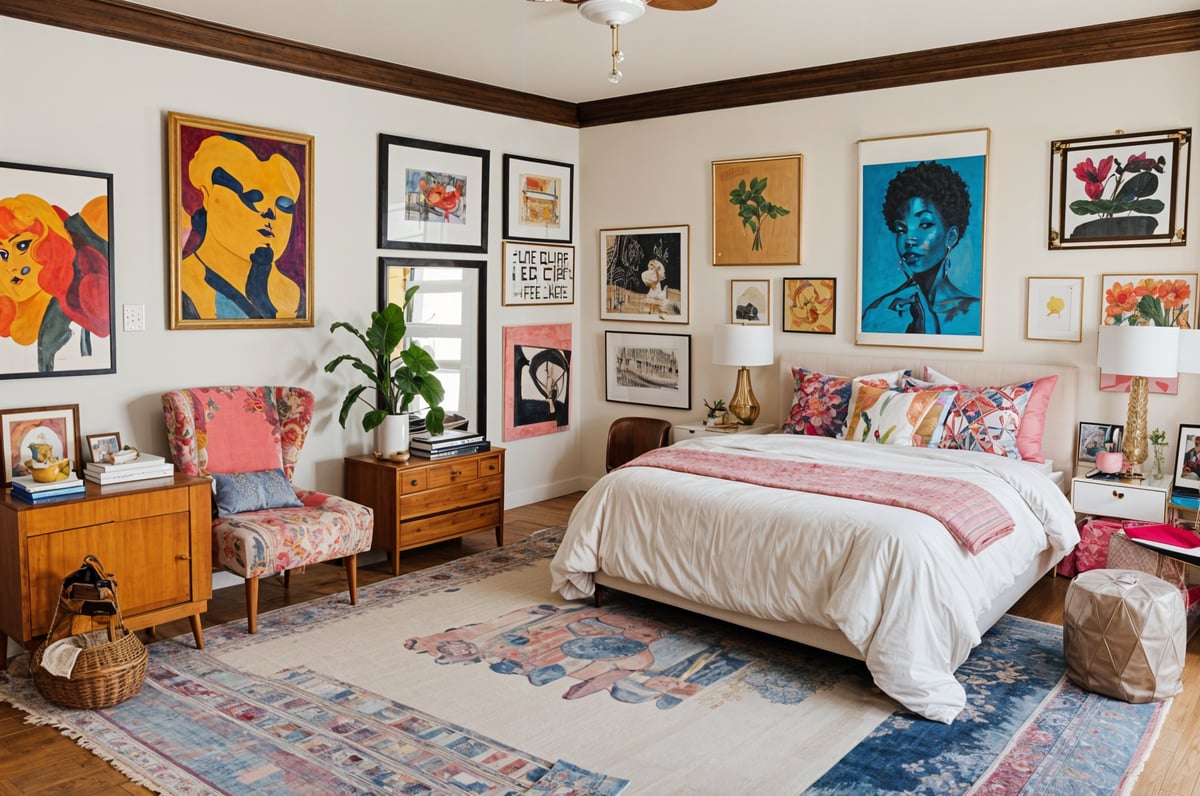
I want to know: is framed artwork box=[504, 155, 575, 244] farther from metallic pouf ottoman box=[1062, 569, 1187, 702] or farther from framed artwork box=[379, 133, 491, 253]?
metallic pouf ottoman box=[1062, 569, 1187, 702]

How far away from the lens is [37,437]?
390cm

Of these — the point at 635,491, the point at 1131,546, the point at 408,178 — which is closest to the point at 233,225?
the point at 408,178

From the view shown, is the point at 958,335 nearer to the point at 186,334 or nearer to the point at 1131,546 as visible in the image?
the point at 1131,546

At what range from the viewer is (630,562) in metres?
4.12

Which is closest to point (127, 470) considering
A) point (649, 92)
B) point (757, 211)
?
point (757, 211)

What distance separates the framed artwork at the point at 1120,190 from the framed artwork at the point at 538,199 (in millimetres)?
3081

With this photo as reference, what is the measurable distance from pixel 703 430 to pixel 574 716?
2790 mm

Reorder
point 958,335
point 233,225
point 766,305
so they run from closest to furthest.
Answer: point 233,225
point 958,335
point 766,305

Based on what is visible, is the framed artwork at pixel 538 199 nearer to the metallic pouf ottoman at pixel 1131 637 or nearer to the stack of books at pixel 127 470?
the stack of books at pixel 127 470

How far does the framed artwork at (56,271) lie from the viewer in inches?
152

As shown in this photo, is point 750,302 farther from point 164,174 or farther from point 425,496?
point 164,174

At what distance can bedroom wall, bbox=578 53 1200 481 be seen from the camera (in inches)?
181

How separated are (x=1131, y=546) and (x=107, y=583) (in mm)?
3996

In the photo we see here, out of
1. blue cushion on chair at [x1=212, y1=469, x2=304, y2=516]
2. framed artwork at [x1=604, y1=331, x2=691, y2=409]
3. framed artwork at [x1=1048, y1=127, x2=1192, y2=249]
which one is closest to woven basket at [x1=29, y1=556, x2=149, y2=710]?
blue cushion on chair at [x1=212, y1=469, x2=304, y2=516]
